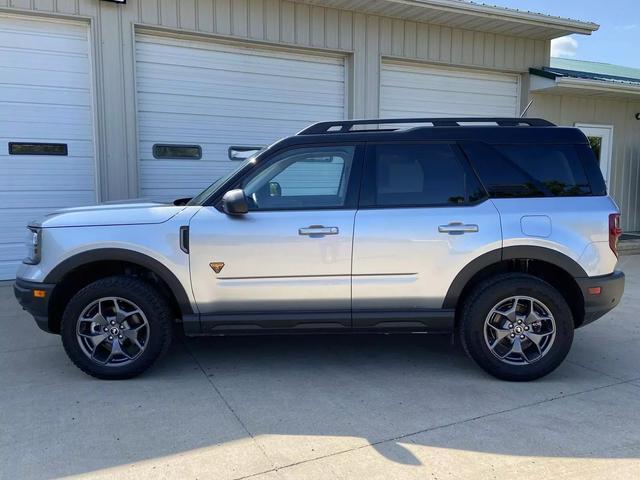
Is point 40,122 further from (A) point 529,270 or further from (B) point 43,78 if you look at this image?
(A) point 529,270

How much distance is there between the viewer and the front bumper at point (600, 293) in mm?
4051

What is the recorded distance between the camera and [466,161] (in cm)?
416

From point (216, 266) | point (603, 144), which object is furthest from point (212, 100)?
point (603, 144)

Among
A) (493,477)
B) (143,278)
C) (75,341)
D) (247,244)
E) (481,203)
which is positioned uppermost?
(481,203)

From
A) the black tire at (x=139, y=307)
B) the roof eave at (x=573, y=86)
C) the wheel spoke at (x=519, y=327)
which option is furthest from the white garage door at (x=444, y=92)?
the black tire at (x=139, y=307)

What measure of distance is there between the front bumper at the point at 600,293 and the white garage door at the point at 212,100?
18.6ft

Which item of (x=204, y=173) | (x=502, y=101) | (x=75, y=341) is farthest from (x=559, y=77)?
(x=75, y=341)

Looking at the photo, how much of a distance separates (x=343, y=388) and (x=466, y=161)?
6.58 feet

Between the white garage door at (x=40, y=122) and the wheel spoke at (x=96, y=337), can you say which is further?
the white garage door at (x=40, y=122)

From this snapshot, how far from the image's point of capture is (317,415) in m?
3.58

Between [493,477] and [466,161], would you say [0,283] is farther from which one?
[493,477]

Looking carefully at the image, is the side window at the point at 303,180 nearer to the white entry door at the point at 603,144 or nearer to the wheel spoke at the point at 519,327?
the wheel spoke at the point at 519,327

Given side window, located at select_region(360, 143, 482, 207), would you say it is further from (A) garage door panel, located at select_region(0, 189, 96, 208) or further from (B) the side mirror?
(A) garage door panel, located at select_region(0, 189, 96, 208)

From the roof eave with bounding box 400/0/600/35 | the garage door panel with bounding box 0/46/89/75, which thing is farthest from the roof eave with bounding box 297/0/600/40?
the garage door panel with bounding box 0/46/89/75
